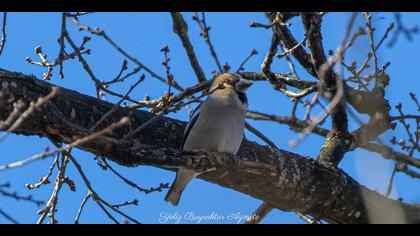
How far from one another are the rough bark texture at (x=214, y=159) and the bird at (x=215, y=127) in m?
0.13

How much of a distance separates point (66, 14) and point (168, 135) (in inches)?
51.2

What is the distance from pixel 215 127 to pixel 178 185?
649 millimetres

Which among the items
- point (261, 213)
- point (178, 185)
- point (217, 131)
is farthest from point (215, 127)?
point (261, 213)

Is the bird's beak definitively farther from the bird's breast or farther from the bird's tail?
the bird's tail

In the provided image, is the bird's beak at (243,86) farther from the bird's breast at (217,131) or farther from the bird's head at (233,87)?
the bird's breast at (217,131)

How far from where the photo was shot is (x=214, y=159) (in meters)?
4.92

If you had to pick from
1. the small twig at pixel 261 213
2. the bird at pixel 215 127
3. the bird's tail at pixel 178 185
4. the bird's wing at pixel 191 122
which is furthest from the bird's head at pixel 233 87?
the small twig at pixel 261 213

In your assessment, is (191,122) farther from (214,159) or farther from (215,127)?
(214,159)

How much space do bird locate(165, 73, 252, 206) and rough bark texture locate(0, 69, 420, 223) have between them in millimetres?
131

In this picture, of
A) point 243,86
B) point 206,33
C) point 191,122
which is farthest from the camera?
point 243,86
